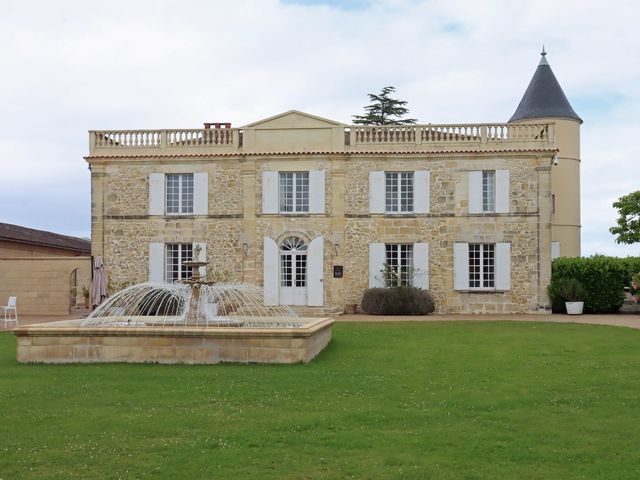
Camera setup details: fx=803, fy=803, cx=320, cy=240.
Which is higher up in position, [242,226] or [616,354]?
[242,226]

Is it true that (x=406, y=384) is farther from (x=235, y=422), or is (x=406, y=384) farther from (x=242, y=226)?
(x=242, y=226)

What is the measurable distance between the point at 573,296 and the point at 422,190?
5.58 meters

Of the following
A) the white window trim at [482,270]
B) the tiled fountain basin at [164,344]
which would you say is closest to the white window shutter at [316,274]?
the white window trim at [482,270]

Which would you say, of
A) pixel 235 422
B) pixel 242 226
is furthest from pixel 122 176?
pixel 235 422

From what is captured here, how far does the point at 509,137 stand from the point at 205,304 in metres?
13.7

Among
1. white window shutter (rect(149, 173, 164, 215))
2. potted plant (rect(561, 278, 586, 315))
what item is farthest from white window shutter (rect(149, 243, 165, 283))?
potted plant (rect(561, 278, 586, 315))

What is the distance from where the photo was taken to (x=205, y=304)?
587 inches

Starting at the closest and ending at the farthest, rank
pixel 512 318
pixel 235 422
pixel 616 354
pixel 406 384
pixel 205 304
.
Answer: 1. pixel 235 422
2. pixel 406 384
3. pixel 616 354
4. pixel 205 304
5. pixel 512 318

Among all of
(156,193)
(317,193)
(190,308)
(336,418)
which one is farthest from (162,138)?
(336,418)

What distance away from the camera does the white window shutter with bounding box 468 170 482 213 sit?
81.9 ft

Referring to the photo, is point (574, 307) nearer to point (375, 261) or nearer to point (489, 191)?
point (489, 191)

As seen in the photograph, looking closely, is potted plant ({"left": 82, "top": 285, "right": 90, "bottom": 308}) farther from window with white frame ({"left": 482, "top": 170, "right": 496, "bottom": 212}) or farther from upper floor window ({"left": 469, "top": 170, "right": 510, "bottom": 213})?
window with white frame ({"left": 482, "top": 170, "right": 496, "bottom": 212})

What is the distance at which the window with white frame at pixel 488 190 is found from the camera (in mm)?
25000

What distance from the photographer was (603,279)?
80.3ft
